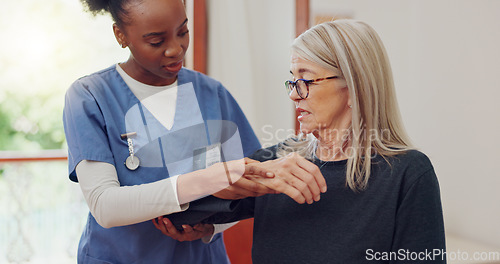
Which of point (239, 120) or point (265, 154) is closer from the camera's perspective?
point (265, 154)

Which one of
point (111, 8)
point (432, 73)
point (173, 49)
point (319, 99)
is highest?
point (111, 8)

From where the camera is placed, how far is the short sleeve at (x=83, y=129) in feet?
3.64

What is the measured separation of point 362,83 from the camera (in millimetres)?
1100

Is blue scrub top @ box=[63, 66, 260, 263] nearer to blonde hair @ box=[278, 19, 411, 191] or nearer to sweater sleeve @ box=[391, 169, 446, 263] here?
blonde hair @ box=[278, 19, 411, 191]

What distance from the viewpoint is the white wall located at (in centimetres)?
212

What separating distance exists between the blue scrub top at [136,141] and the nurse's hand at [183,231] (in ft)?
0.23

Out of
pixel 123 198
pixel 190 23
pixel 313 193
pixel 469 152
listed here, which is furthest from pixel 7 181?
pixel 469 152

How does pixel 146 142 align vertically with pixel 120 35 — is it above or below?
below

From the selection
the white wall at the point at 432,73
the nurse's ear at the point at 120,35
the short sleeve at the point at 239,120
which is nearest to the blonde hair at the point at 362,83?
the short sleeve at the point at 239,120

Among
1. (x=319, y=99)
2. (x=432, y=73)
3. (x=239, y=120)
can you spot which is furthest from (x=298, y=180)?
(x=432, y=73)

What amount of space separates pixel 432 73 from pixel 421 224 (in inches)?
66.1

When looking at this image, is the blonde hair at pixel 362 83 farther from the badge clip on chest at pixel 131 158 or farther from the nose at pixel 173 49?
the badge clip on chest at pixel 131 158

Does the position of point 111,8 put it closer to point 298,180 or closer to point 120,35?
point 120,35

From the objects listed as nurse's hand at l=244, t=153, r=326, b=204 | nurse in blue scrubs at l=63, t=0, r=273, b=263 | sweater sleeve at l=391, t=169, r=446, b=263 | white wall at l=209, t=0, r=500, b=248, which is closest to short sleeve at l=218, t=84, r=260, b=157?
nurse in blue scrubs at l=63, t=0, r=273, b=263
